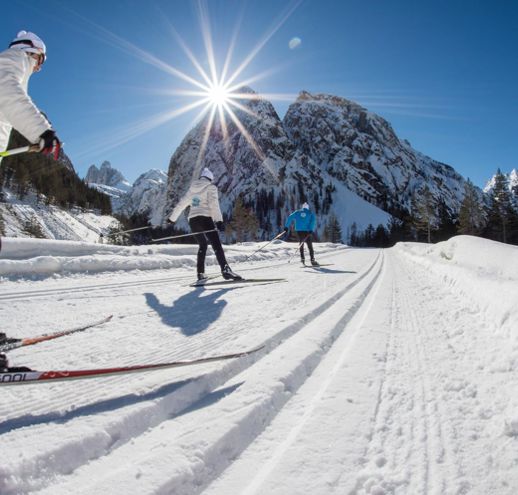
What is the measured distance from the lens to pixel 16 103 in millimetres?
2355

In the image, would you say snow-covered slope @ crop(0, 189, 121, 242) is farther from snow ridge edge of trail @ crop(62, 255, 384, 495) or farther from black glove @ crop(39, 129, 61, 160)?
snow ridge edge of trail @ crop(62, 255, 384, 495)

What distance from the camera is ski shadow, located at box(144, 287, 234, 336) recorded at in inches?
129

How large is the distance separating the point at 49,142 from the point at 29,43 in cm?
92

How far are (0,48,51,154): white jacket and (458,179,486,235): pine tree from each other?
5895cm

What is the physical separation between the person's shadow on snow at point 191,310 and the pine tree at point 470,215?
186 feet

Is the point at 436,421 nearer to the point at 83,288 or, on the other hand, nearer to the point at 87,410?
the point at 87,410

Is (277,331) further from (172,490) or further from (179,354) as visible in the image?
(172,490)

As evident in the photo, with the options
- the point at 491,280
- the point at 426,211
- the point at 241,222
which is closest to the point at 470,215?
the point at 426,211

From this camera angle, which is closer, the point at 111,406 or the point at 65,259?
the point at 111,406

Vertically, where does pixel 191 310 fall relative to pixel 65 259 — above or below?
below

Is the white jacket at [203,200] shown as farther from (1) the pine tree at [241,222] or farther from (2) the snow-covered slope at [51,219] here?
(1) the pine tree at [241,222]

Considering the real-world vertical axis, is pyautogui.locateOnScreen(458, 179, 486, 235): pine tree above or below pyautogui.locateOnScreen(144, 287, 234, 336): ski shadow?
above

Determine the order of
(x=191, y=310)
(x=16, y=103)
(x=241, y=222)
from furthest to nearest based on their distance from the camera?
(x=241, y=222) < (x=191, y=310) < (x=16, y=103)

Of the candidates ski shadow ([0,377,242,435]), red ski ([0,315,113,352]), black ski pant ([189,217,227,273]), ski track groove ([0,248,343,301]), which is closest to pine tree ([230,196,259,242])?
black ski pant ([189,217,227,273])
